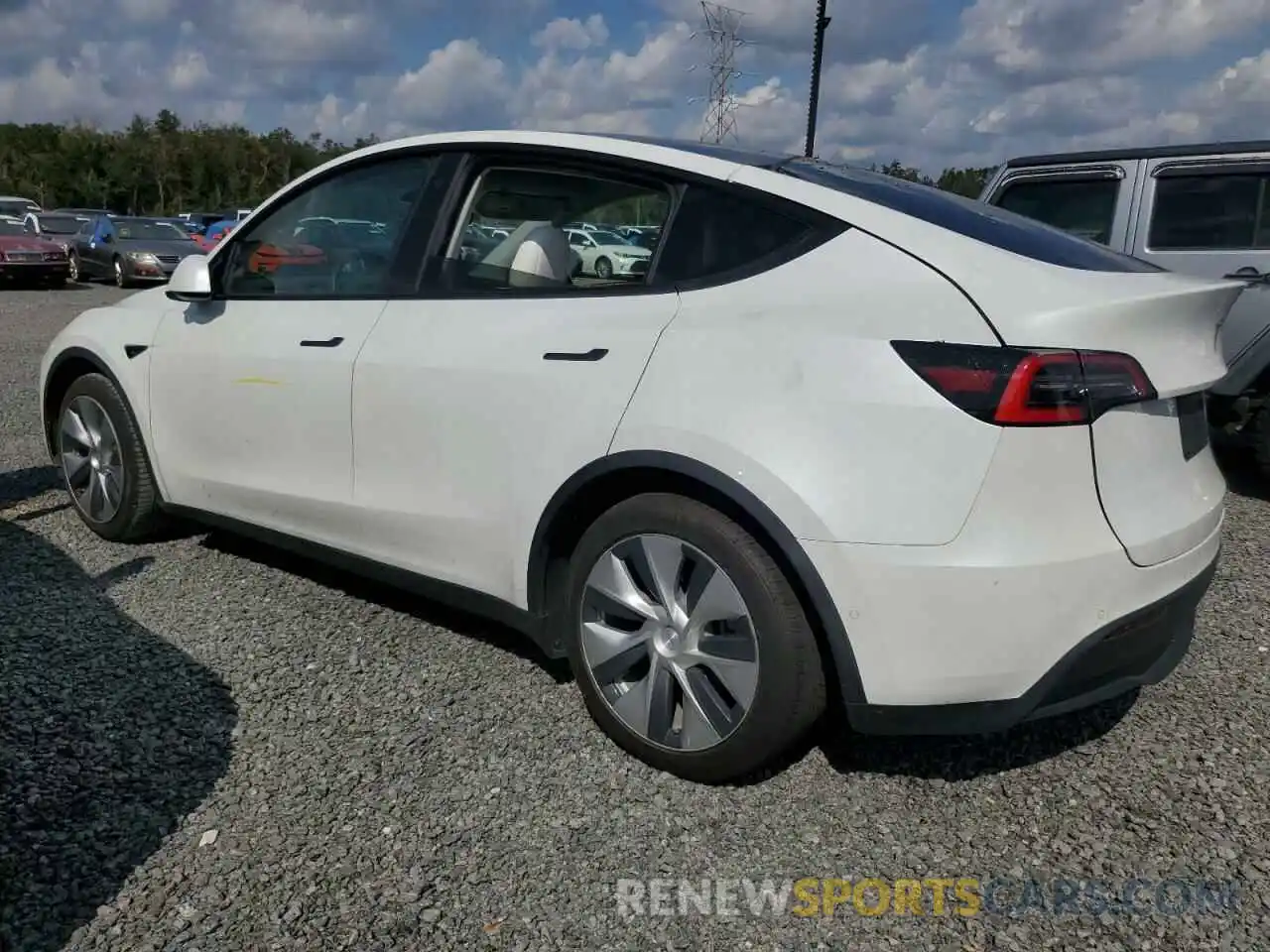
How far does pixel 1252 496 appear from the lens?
232 inches

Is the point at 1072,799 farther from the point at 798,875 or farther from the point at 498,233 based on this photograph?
the point at 498,233

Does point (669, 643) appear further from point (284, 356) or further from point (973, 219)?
point (284, 356)

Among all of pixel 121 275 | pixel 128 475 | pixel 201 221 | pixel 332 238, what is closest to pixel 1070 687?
pixel 332 238

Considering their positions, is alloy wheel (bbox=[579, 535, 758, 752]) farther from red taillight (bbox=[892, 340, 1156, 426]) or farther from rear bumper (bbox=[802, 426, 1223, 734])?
red taillight (bbox=[892, 340, 1156, 426])

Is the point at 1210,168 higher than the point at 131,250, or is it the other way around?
the point at 1210,168

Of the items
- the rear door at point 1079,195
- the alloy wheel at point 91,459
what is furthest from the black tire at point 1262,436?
the alloy wheel at point 91,459

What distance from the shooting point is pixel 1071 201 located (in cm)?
645

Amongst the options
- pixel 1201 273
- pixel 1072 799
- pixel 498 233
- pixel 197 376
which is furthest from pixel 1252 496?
pixel 197 376

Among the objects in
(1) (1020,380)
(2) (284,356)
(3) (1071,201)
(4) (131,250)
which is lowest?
(4) (131,250)

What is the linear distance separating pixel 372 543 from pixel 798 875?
172 cm

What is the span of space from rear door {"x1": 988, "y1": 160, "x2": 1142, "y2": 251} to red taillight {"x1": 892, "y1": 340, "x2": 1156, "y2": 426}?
4.32 metres

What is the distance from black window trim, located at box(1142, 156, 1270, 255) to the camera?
5.81 metres

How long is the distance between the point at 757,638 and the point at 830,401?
1.93ft

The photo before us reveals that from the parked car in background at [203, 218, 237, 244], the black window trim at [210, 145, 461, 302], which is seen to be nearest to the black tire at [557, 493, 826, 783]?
the black window trim at [210, 145, 461, 302]
